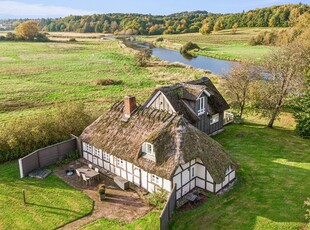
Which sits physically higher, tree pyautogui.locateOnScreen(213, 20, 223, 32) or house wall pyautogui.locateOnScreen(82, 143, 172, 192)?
tree pyautogui.locateOnScreen(213, 20, 223, 32)

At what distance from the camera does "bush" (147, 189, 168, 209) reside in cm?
1896

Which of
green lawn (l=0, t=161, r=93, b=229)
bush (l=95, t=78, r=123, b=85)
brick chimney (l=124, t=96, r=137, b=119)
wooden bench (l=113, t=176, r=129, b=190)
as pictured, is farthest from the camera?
bush (l=95, t=78, r=123, b=85)

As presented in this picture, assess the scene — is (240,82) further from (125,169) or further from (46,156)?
(46,156)

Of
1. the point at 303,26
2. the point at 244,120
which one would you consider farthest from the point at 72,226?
the point at 303,26

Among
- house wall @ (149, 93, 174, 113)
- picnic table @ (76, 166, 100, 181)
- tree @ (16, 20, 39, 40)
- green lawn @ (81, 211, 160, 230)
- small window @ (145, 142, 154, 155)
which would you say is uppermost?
tree @ (16, 20, 39, 40)

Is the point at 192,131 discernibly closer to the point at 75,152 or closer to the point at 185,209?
the point at 185,209

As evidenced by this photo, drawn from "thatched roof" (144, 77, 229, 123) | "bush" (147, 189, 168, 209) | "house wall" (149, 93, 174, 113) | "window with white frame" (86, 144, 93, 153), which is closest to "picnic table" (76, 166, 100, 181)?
"window with white frame" (86, 144, 93, 153)

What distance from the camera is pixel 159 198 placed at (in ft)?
62.9

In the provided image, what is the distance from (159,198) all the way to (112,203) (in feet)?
9.92

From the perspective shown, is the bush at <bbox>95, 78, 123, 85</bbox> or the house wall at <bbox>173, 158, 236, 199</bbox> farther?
the bush at <bbox>95, 78, 123, 85</bbox>

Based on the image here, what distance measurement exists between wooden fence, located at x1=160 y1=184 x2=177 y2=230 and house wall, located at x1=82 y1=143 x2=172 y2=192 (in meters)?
0.91

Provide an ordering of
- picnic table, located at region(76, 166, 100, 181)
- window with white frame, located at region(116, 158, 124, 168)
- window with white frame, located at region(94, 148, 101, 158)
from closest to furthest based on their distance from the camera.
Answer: picnic table, located at region(76, 166, 100, 181), window with white frame, located at region(116, 158, 124, 168), window with white frame, located at region(94, 148, 101, 158)

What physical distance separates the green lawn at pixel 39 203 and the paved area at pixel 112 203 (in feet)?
1.50

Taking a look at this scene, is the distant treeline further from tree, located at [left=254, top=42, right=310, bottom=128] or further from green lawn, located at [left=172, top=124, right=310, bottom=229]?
green lawn, located at [left=172, top=124, right=310, bottom=229]
